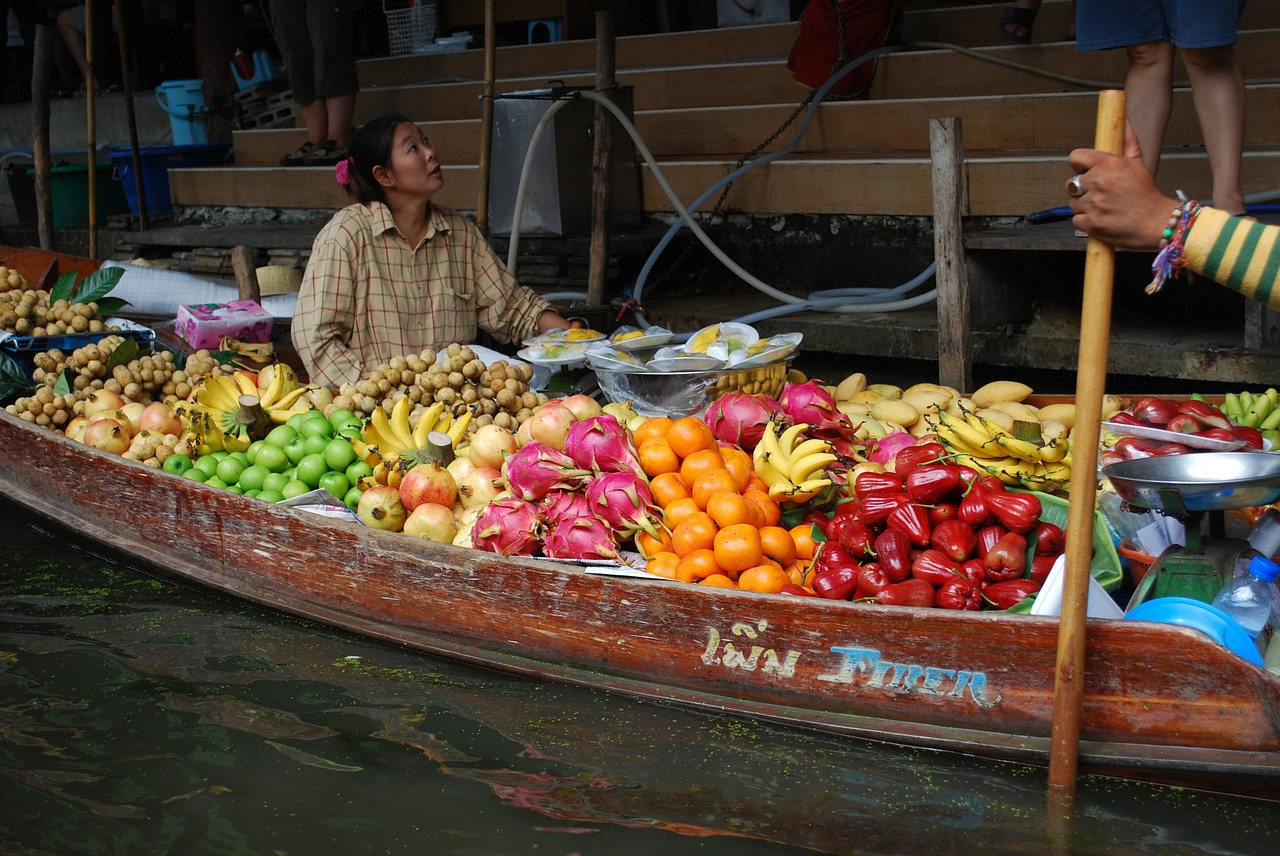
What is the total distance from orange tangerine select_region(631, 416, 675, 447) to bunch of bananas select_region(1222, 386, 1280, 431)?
1.46m

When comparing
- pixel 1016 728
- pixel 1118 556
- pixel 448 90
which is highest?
pixel 448 90

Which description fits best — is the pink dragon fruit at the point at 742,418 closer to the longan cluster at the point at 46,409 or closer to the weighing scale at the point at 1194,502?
the weighing scale at the point at 1194,502

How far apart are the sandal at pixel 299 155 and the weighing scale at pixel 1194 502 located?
6.28 metres

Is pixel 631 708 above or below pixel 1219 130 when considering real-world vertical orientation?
below

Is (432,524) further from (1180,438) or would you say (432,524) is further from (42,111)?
(42,111)

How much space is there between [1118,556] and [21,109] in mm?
12178

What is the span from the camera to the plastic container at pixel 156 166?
873 cm

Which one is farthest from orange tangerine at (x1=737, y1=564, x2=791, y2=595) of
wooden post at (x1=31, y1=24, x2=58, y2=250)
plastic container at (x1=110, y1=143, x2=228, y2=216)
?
plastic container at (x1=110, y1=143, x2=228, y2=216)

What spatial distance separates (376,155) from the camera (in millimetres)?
4137

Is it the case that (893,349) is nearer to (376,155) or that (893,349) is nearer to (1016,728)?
(376,155)

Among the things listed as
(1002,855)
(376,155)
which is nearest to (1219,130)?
(1002,855)

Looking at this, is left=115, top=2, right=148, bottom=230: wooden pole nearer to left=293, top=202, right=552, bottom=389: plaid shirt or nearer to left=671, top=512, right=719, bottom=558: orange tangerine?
left=293, top=202, right=552, bottom=389: plaid shirt

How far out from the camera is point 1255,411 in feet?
10.2

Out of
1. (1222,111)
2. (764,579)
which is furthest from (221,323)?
(1222,111)
